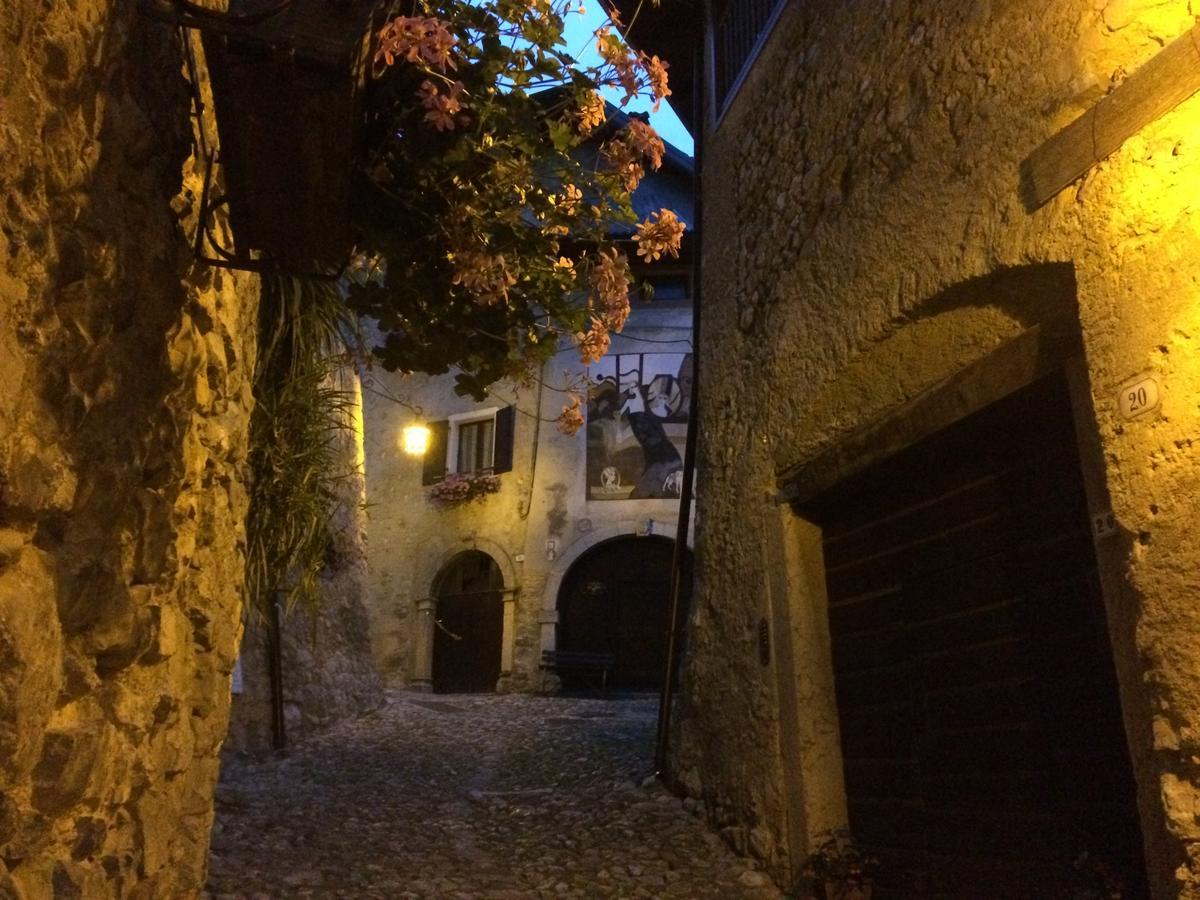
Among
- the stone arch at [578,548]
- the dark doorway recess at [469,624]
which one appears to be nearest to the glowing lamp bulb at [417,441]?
the dark doorway recess at [469,624]

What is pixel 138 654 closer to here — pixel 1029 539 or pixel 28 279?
pixel 28 279

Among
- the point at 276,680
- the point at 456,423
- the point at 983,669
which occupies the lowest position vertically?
the point at 983,669

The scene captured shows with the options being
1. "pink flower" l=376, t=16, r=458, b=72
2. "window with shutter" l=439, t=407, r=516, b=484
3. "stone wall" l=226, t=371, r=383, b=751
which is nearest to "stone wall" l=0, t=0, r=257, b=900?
"pink flower" l=376, t=16, r=458, b=72

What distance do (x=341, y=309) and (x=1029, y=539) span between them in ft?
8.63

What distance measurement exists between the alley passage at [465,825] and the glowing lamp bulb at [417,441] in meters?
7.33

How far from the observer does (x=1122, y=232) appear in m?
2.24

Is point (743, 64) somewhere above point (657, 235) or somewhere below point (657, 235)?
above

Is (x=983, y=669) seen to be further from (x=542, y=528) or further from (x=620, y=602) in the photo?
(x=542, y=528)

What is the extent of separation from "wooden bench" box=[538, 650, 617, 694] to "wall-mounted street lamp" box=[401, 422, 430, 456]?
3.81 metres

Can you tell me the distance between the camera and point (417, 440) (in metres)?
14.6

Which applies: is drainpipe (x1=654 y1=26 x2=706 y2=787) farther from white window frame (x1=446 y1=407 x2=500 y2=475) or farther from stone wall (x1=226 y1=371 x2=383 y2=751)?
white window frame (x1=446 y1=407 x2=500 y2=475)

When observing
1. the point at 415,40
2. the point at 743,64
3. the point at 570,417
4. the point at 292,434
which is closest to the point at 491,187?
Result: the point at 415,40

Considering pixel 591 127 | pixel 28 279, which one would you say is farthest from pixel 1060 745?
pixel 28 279

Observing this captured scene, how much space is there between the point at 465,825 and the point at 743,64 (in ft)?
13.9
